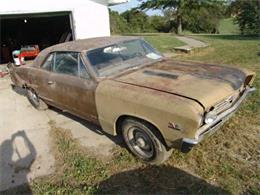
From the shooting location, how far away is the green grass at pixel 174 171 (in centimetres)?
309

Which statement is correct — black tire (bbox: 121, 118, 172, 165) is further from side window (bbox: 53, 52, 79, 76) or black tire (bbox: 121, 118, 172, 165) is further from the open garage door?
the open garage door

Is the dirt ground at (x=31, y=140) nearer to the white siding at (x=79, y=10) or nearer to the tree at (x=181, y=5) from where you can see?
the white siding at (x=79, y=10)

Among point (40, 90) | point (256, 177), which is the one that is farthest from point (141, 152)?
point (40, 90)

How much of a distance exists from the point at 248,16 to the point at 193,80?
61.9 feet

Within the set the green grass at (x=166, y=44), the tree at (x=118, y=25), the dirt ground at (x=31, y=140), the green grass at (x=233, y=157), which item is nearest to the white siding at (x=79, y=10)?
the green grass at (x=166, y=44)

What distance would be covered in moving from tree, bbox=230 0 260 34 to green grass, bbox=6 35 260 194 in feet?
57.0

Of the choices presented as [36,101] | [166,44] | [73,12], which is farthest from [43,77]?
[166,44]

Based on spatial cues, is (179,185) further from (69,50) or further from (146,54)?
(69,50)

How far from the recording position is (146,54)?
180 inches

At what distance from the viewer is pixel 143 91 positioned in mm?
3244

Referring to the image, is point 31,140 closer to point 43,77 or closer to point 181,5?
point 43,77

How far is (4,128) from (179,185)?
3.74m

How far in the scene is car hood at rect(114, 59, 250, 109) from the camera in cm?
303

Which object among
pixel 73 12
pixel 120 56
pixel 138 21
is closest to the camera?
pixel 120 56
